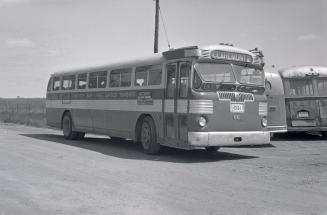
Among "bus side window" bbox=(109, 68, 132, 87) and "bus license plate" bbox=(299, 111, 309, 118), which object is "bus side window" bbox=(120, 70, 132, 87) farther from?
"bus license plate" bbox=(299, 111, 309, 118)

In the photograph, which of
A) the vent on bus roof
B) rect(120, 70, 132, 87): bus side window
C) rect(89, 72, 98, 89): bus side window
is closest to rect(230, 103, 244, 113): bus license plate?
the vent on bus roof

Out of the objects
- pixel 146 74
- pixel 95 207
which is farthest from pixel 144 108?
pixel 95 207

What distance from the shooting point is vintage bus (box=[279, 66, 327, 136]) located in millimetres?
19703

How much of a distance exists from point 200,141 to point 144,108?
2628mm

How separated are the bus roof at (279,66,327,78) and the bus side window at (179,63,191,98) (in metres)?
8.11

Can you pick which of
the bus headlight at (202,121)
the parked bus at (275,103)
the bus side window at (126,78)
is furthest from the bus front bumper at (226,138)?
the parked bus at (275,103)

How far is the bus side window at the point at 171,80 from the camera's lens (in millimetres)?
13484

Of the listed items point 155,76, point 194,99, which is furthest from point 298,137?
point 194,99

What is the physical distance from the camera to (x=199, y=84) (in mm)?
12789

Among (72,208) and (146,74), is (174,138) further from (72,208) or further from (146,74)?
(72,208)

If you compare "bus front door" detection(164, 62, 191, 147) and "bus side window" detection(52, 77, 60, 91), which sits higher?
"bus side window" detection(52, 77, 60, 91)

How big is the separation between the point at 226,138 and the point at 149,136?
2413 millimetres

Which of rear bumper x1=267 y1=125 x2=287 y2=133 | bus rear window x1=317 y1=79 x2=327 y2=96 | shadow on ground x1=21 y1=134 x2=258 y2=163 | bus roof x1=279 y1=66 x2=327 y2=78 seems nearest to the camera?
shadow on ground x1=21 y1=134 x2=258 y2=163

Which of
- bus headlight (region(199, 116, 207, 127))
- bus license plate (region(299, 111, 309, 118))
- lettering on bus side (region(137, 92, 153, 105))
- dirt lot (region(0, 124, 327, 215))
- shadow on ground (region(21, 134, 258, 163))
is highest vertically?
lettering on bus side (region(137, 92, 153, 105))
